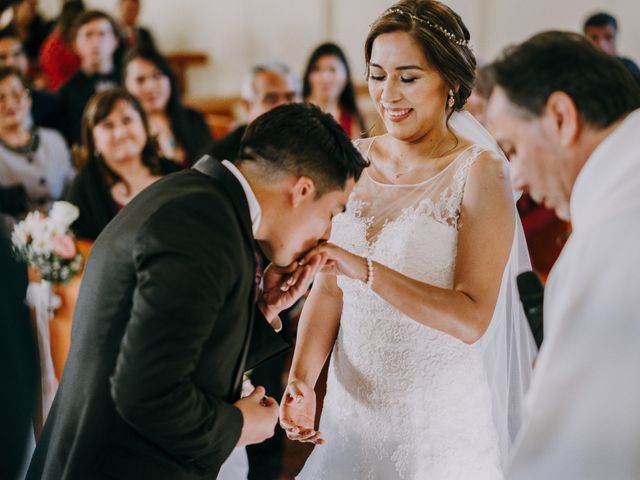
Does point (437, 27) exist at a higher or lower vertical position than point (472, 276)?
higher

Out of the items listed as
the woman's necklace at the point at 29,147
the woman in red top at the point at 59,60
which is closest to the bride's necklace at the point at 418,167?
the woman's necklace at the point at 29,147

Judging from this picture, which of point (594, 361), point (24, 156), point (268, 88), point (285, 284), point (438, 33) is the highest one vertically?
point (438, 33)

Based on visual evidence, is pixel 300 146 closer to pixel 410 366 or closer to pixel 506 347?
pixel 410 366

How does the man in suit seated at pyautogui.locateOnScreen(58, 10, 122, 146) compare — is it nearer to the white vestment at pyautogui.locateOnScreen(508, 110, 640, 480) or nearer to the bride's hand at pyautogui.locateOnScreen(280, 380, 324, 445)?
the bride's hand at pyautogui.locateOnScreen(280, 380, 324, 445)

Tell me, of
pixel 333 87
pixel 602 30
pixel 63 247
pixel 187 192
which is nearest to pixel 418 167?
pixel 187 192

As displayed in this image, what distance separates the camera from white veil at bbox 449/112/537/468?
2566mm

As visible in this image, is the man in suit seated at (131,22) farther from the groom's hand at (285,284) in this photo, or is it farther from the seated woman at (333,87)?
the groom's hand at (285,284)

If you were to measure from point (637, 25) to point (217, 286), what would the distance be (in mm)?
7416

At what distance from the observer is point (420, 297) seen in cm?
225

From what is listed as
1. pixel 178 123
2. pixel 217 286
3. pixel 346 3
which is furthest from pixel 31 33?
pixel 217 286

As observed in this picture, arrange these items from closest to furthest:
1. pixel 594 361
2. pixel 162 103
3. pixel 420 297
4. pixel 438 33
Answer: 1. pixel 594 361
2. pixel 420 297
3. pixel 438 33
4. pixel 162 103

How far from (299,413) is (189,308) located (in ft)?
3.05

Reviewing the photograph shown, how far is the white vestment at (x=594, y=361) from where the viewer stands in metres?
1.31

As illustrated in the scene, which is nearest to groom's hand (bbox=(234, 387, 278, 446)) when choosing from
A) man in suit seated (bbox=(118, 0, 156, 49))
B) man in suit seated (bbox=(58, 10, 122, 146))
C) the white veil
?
the white veil
